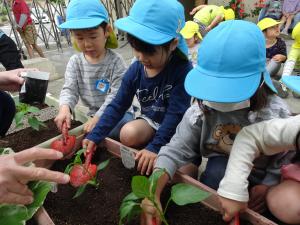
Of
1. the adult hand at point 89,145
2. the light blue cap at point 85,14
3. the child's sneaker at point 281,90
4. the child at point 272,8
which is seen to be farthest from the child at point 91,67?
the child at point 272,8

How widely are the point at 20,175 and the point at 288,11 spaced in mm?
4454

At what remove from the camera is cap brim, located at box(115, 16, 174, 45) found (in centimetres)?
96

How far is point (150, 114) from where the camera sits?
1.30 metres

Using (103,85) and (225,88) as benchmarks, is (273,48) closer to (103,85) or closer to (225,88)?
(103,85)

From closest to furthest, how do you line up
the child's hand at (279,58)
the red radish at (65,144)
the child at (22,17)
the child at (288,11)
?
the red radish at (65,144), the child's hand at (279,58), the child at (22,17), the child at (288,11)

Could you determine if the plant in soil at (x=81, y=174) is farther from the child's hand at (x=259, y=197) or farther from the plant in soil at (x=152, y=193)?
the child's hand at (x=259, y=197)

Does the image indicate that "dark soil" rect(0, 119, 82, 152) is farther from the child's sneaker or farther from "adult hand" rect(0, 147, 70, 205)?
the child's sneaker

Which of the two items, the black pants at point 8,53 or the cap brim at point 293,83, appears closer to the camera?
the cap brim at point 293,83

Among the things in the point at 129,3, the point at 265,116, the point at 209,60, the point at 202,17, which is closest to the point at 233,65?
the point at 209,60

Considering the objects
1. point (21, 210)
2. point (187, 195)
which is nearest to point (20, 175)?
point (21, 210)

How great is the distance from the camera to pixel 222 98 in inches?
28.4

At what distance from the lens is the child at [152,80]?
100 cm

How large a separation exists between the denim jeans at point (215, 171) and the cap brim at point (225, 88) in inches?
14.2

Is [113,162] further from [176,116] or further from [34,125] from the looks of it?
[34,125]
